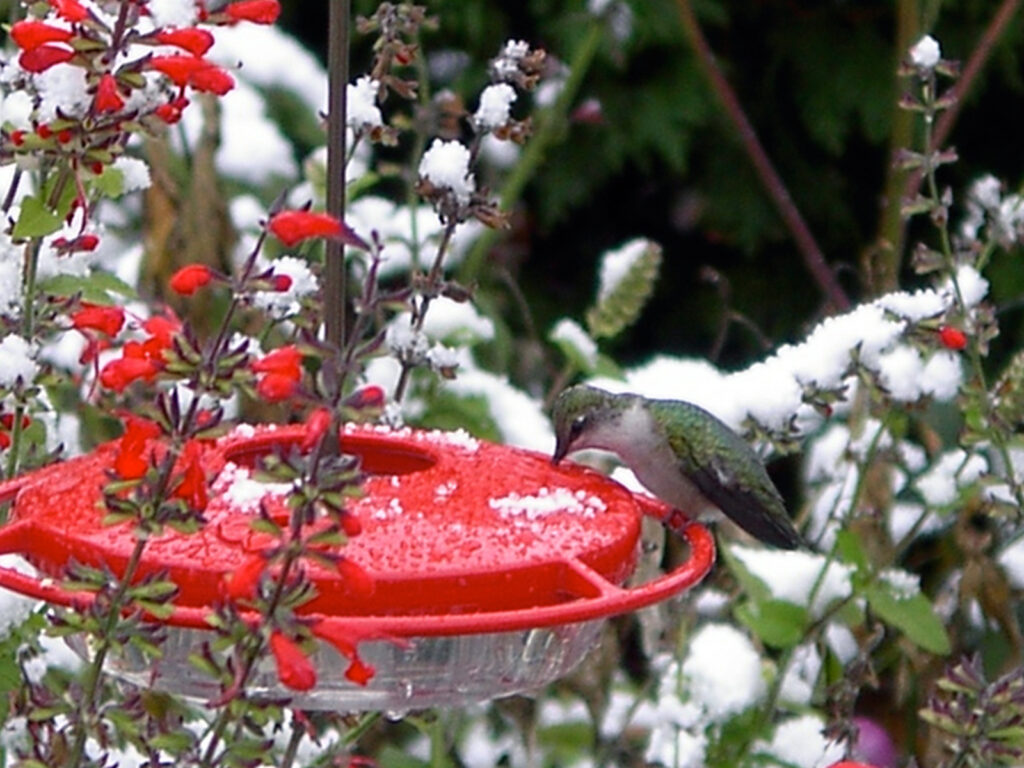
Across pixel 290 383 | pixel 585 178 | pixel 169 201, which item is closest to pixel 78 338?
pixel 169 201

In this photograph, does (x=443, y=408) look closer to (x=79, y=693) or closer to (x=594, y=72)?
(x=79, y=693)

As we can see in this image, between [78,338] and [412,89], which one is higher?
[412,89]

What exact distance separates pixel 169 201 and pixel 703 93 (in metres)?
1.70

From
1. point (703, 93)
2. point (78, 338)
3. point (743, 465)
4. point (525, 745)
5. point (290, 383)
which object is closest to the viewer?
point (290, 383)

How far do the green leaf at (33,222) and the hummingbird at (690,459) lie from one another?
688 millimetres

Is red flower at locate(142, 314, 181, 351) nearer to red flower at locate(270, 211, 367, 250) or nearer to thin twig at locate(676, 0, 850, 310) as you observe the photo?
red flower at locate(270, 211, 367, 250)

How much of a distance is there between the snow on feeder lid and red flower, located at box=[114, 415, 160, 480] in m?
0.04

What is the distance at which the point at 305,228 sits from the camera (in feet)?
4.20

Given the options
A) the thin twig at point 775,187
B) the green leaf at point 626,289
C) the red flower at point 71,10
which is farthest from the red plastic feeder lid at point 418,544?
the thin twig at point 775,187

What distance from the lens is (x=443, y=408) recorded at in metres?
2.87

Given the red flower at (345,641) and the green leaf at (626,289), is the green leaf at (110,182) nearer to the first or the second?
the red flower at (345,641)

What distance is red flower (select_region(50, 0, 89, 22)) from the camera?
4.72 feet

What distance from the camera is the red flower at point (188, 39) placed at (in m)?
1.48

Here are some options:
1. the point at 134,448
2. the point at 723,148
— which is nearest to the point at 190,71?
the point at 134,448
